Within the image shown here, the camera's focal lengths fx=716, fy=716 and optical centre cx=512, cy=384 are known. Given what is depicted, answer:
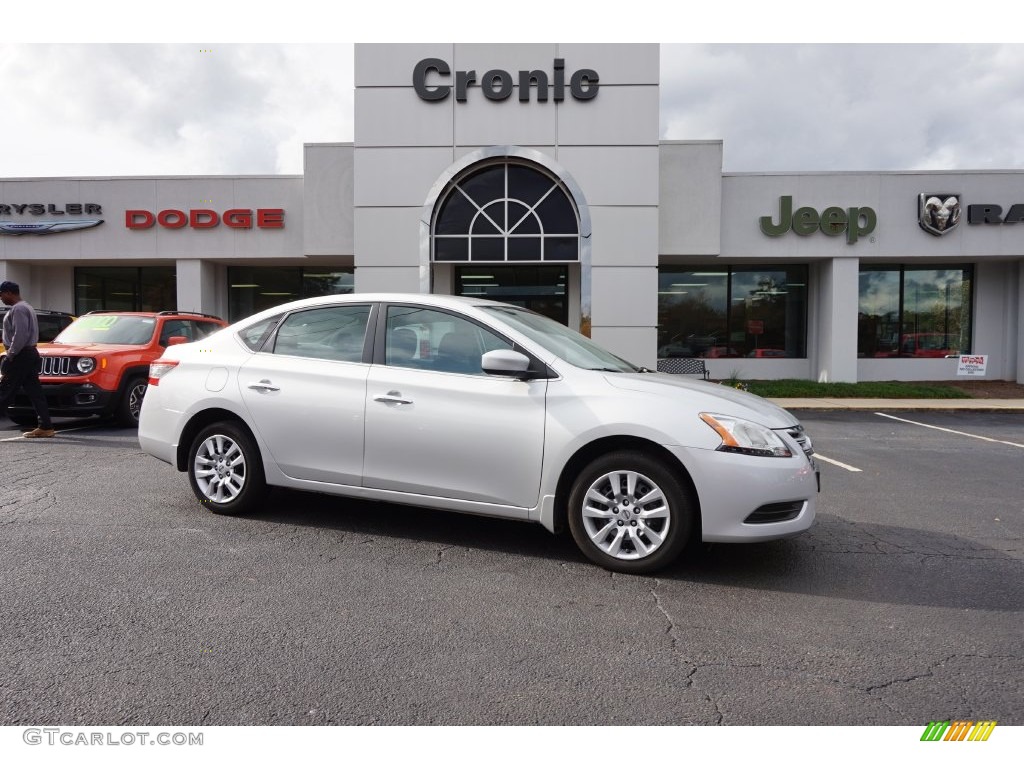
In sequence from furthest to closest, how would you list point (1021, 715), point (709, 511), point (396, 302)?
point (396, 302), point (709, 511), point (1021, 715)

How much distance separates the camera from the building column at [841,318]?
18.6 metres

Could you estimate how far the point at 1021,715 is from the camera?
2.64 m

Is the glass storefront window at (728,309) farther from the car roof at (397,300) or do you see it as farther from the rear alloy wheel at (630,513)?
the rear alloy wheel at (630,513)

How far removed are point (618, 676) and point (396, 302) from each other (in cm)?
302

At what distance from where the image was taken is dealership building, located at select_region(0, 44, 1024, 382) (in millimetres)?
15773

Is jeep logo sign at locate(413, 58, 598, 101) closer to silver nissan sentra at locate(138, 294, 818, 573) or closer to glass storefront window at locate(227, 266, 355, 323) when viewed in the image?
glass storefront window at locate(227, 266, 355, 323)

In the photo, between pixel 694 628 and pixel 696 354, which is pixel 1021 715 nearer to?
pixel 694 628

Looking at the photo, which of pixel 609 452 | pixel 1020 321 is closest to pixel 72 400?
pixel 609 452

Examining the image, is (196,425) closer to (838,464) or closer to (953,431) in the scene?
(838,464)

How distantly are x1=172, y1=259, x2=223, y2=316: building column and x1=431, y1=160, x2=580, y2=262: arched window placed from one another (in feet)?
24.4

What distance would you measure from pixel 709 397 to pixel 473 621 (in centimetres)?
190

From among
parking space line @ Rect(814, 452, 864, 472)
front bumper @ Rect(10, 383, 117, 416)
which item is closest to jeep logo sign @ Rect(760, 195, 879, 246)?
parking space line @ Rect(814, 452, 864, 472)

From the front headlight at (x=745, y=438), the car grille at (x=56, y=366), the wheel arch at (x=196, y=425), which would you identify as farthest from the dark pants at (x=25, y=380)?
the front headlight at (x=745, y=438)

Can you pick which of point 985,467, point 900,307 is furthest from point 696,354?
point 985,467
